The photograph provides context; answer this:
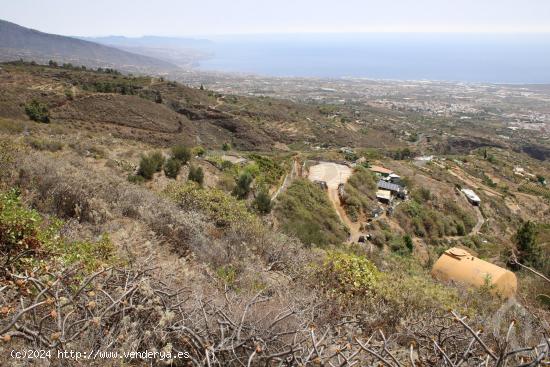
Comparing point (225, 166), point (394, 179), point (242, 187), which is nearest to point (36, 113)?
point (225, 166)

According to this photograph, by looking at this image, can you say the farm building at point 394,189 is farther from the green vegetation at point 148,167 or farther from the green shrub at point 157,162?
the green vegetation at point 148,167

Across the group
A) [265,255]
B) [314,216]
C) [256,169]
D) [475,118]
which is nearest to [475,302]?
[265,255]

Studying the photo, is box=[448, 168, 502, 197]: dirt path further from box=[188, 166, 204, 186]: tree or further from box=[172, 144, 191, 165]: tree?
box=[188, 166, 204, 186]: tree

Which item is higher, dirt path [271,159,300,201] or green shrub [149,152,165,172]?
green shrub [149,152,165,172]

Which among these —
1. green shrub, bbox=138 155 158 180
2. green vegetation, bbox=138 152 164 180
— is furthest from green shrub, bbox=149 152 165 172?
green shrub, bbox=138 155 158 180

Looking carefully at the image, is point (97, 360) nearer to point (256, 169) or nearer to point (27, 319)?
point (27, 319)

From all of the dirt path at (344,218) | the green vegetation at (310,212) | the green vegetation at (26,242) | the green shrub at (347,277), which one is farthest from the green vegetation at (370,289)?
the dirt path at (344,218)
